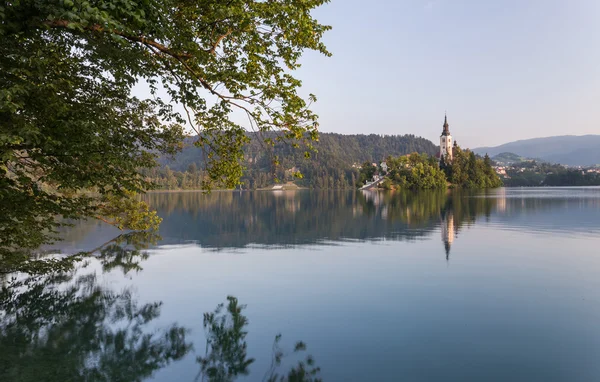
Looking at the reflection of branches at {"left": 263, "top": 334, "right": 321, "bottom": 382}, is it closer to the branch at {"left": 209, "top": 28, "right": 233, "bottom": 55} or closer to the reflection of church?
the branch at {"left": 209, "top": 28, "right": 233, "bottom": 55}

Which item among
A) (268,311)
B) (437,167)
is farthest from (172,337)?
(437,167)

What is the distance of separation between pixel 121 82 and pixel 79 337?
23.9ft

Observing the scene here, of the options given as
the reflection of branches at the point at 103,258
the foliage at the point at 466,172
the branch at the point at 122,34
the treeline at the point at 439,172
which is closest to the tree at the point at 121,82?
the branch at the point at 122,34

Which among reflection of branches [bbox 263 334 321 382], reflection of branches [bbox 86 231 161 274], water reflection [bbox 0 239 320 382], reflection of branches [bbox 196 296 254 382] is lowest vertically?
reflection of branches [bbox 263 334 321 382]

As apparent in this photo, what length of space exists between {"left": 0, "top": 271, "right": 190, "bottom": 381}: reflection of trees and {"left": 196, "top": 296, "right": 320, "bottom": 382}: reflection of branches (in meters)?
0.82

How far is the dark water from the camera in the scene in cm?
991

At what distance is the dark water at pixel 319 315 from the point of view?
9914mm

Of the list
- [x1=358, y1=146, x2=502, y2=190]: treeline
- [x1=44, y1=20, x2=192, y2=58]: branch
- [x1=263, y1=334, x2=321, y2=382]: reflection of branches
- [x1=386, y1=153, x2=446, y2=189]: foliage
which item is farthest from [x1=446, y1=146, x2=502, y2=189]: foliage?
[x1=44, y1=20, x2=192, y2=58]: branch

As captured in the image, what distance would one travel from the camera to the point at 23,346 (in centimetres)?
1097

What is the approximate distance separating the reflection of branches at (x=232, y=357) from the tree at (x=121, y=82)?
4.39 metres

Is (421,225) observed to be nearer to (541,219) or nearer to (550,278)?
(541,219)

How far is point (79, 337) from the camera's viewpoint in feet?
38.1

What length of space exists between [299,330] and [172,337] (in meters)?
3.66

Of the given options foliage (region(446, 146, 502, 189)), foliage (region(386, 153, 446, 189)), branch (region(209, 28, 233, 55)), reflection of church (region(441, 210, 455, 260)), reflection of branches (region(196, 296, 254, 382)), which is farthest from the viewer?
foliage (region(446, 146, 502, 189))
